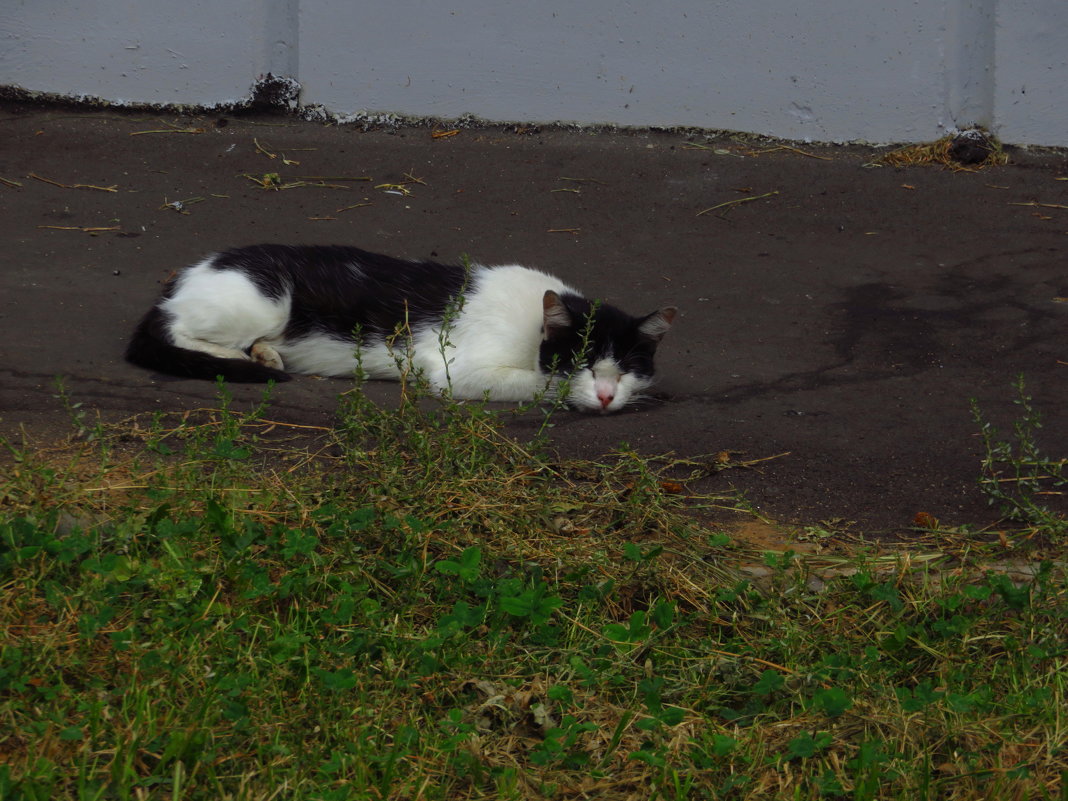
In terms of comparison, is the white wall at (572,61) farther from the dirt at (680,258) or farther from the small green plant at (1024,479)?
the small green plant at (1024,479)

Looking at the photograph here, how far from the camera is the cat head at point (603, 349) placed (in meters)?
4.39

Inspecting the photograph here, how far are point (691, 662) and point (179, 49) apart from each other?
21.5ft

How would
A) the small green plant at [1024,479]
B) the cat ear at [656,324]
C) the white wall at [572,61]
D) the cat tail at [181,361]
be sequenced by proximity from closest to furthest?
the small green plant at [1024,479] → the cat tail at [181,361] → the cat ear at [656,324] → the white wall at [572,61]

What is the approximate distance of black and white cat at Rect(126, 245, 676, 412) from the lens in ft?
14.7

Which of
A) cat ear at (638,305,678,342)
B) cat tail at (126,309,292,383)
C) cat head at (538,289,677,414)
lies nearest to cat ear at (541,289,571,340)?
cat head at (538,289,677,414)

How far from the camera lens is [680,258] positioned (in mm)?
6277

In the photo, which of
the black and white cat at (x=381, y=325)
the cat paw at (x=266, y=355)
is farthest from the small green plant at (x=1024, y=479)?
the cat paw at (x=266, y=355)

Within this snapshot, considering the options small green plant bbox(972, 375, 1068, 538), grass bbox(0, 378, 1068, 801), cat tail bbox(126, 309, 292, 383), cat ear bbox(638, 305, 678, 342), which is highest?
cat ear bbox(638, 305, 678, 342)

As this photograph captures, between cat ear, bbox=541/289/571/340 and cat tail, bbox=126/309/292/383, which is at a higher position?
cat ear, bbox=541/289/571/340

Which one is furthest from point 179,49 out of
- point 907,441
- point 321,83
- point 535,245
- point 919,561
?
point 919,561

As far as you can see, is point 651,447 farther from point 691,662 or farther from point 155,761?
point 155,761

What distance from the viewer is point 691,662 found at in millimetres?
2662

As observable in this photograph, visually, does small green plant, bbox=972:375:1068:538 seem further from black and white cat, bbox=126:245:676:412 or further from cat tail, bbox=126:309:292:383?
cat tail, bbox=126:309:292:383

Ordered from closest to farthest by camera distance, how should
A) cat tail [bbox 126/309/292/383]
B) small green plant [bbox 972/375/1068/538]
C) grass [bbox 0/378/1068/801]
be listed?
grass [bbox 0/378/1068/801] → small green plant [bbox 972/375/1068/538] → cat tail [bbox 126/309/292/383]
